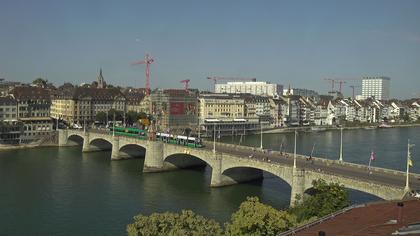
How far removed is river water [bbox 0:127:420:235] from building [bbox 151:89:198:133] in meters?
54.8

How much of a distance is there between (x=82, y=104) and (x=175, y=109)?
977 inches

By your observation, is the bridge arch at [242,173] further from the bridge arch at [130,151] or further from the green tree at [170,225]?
the green tree at [170,225]

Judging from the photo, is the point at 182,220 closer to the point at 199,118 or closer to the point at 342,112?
the point at 199,118

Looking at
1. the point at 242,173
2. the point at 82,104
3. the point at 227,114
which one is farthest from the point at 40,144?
the point at 227,114

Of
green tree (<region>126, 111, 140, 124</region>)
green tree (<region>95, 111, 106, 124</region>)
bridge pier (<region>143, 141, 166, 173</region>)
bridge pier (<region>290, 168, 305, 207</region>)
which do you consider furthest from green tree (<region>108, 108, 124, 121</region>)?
bridge pier (<region>290, 168, 305, 207</region>)

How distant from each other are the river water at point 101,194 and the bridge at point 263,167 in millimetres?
1647

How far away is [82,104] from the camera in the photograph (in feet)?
415

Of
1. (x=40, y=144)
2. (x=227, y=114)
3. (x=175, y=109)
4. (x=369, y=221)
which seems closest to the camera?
(x=369, y=221)

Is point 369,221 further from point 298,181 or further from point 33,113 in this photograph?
point 33,113

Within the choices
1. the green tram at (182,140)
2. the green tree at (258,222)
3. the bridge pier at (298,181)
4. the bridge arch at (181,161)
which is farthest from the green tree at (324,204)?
the bridge arch at (181,161)

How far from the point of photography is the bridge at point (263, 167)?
40.2m

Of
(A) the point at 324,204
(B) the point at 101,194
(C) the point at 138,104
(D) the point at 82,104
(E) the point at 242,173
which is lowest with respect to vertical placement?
(B) the point at 101,194

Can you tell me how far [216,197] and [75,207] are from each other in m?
14.2

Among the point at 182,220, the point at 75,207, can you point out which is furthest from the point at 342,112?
the point at 182,220
